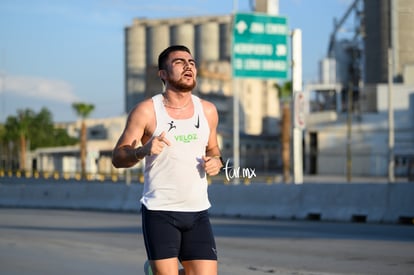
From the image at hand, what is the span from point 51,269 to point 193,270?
5.47m

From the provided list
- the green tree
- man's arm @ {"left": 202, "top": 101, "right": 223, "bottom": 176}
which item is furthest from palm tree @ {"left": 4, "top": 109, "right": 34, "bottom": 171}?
man's arm @ {"left": 202, "top": 101, "right": 223, "bottom": 176}

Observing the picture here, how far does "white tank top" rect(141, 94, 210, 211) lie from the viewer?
548 cm

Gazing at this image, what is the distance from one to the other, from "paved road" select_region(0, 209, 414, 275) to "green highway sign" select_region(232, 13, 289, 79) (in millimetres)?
7771

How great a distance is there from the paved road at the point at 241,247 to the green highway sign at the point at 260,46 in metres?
7.77

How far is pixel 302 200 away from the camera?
22.3 m

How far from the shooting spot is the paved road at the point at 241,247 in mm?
11070

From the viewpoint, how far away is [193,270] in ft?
18.2

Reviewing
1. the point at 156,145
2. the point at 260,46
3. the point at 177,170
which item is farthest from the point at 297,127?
the point at 156,145

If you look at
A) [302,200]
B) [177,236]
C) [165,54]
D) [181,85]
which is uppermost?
[165,54]

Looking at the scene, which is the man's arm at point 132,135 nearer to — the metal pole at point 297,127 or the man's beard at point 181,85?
the man's beard at point 181,85

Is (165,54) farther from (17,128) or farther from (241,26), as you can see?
(17,128)

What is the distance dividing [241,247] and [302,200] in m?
8.05

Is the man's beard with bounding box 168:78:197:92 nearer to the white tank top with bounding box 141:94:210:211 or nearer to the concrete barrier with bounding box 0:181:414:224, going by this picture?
the white tank top with bounding box 141:94:210:211

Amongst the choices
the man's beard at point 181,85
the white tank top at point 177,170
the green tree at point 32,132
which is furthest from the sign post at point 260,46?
the green tree at point 32,132
